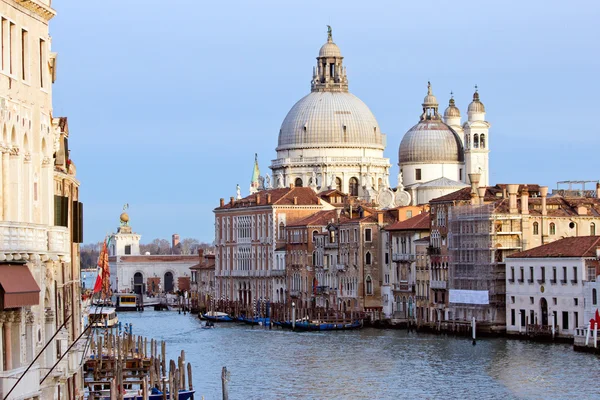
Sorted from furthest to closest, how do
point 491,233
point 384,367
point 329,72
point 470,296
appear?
point 329,72 → point 470,296 → point 491,233 → point 384,367

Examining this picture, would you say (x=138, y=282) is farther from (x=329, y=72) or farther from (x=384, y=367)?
(x=384, y=367)

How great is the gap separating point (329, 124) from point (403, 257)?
29.8 m

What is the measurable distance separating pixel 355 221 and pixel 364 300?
10.6 ft

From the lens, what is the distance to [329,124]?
90.2 metres

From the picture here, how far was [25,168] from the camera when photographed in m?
17.6

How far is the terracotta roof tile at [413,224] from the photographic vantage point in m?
60.3

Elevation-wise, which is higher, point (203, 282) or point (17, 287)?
point (17, 287)

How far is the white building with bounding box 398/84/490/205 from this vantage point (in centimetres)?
8519

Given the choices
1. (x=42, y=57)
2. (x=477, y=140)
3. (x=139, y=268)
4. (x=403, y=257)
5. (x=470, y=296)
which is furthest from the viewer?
(x=139, y=268)

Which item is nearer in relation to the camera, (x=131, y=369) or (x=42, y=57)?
(x=42, y=57)

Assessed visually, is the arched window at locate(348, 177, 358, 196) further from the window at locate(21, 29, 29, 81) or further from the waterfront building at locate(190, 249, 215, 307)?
the window at locate(21, 29, 29, 81)

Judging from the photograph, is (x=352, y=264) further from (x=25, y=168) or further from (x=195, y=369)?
(x=25, y=168)

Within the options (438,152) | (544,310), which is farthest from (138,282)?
(544,310)

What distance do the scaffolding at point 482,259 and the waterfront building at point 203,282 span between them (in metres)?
33.5
